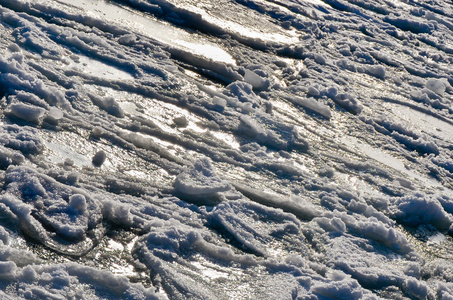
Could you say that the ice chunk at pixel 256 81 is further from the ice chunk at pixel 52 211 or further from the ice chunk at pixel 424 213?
the ice chunk at pixel 52 211

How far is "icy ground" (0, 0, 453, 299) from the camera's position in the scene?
2.31m

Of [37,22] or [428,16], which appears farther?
[428,16]

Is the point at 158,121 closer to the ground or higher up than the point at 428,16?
closer to the ground

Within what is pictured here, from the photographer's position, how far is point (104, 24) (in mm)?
4582

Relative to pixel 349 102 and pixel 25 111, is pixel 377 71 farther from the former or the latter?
Answer: pixel 25 111

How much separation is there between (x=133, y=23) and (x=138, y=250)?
10.0 feet

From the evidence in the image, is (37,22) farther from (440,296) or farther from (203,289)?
(440,296)

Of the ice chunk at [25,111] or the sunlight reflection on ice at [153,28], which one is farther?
the sunlight reflection on ice at [153,28]

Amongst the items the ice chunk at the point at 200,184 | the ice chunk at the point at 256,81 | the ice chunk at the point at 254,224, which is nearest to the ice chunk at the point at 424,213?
the ice chunk at the point at 254,224

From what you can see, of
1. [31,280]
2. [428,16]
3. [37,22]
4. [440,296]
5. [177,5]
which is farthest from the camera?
[428,16]

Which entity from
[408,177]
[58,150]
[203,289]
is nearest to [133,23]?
[58,150]

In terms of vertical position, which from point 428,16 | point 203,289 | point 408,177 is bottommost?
point 203,289

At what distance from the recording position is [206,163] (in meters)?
3.01

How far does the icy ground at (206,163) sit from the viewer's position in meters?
2.31
